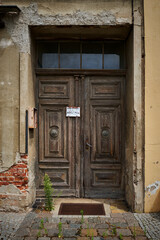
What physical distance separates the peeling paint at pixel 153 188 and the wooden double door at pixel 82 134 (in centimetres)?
70

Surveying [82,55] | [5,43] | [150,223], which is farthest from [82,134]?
[5,43]

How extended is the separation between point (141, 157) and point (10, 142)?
7.36 feet

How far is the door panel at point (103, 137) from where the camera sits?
4.09 m

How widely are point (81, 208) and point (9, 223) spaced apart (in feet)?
3.95

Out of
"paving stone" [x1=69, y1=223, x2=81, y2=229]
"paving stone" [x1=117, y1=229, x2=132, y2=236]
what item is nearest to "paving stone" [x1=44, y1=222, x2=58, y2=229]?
"paving stone" [x1=69, y1=223, x2=81, y2=229]

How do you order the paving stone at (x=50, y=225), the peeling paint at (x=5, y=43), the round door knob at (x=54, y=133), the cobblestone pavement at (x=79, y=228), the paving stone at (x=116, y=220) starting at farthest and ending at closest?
the round door knob at (x=54, y=133) < the peeling paint at (x=5, y=43) < the paving stone at (x=116, y=220) < the paving stone at (x=50, y=225) < the cobblestone pavement at (x=79, y=228)

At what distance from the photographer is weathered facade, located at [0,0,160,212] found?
3.50m

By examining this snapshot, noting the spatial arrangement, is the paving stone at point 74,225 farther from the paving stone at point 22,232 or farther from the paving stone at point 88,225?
the paving stone at point 22,232

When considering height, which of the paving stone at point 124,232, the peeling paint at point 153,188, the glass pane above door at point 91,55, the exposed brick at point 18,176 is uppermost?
the glass pane above door at point 91,55

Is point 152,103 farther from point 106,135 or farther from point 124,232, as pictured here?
point 124,232

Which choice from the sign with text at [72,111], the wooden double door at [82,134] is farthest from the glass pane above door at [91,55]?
the sign with text at [72,111]

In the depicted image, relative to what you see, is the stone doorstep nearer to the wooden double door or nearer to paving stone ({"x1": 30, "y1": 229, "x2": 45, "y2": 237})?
paving stone ({"x1": 30, "y1": 229, "x2": 45, "y2": 237})

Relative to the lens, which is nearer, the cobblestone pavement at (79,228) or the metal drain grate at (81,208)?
the cobblestone pavement at (79,228)

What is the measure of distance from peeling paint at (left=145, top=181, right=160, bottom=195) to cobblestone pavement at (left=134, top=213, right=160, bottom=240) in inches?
14.0
